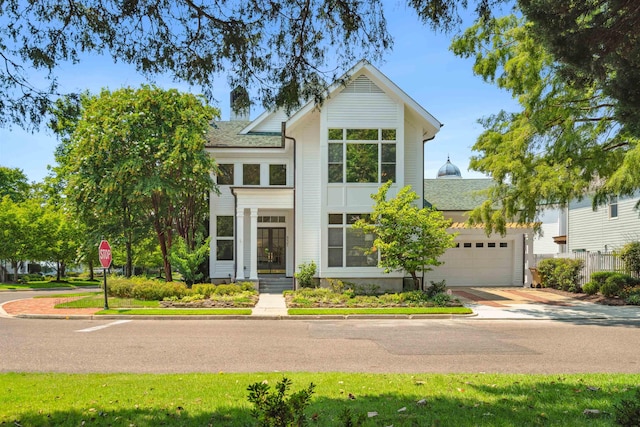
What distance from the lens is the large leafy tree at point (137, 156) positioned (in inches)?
877

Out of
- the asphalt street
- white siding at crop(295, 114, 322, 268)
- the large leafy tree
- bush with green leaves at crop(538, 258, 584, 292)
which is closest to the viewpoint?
the asphalt street

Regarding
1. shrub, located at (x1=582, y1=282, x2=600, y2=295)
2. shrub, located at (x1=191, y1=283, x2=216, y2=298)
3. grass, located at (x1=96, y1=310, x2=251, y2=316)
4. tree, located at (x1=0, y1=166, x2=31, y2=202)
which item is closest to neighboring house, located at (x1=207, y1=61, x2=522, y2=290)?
shrub, located at (x1=191, y1=283, x2=216, y2=298)

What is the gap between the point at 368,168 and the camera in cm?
2178

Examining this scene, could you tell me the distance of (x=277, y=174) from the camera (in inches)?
994

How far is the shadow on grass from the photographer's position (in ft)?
16.5

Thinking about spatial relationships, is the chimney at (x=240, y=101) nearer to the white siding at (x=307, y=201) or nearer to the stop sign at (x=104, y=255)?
the stop sign at (x=104, y=255)

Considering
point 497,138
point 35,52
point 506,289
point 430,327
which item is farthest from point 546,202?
point 35,52

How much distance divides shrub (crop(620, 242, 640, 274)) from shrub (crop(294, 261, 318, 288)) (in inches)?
494

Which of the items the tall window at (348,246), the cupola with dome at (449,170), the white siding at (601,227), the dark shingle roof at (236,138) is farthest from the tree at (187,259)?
the cupola with dome at (449,170)

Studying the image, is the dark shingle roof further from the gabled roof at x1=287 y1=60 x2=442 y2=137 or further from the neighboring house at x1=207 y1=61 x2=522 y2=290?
the gabled roof at x1=287 y1=60 x2=442 y2=137

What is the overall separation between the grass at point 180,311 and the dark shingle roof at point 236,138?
376 inches

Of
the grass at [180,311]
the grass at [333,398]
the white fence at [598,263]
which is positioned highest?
the white fence at [598,263]

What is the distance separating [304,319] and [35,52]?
11.5 metres

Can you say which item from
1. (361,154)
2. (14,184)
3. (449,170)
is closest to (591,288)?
(361,154)
